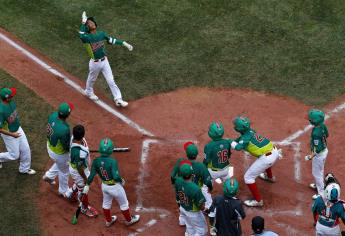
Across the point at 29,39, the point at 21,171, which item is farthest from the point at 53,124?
the point at 29,39

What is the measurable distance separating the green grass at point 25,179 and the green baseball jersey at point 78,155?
60.1 inches

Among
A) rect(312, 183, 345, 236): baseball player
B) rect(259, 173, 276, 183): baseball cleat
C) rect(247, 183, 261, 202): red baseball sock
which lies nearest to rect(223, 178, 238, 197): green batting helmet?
rect(312, 183, 345, 236): baseball player

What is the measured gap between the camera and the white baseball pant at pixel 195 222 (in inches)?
423

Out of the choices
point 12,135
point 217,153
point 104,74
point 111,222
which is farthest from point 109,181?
point 104,74

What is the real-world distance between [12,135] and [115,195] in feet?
8.40

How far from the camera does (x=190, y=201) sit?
34.4ft

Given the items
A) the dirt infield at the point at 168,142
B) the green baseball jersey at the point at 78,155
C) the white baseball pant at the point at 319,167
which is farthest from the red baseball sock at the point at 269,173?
the green baseball jersey at the point at 78,155

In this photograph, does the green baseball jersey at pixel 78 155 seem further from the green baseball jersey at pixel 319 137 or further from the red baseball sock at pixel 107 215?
the green baseball jersey at pixel 319 137

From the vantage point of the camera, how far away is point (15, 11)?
17.5 meters

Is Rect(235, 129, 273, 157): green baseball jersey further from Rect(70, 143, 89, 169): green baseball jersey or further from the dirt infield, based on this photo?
Rect(70, 143, 89, 169): green baseball jersey

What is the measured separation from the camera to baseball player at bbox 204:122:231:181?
441 inches

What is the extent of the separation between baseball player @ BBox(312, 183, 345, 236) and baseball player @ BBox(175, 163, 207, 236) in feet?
6.22

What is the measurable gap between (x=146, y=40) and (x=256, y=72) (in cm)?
306

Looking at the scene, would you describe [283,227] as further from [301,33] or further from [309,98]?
[301,33]
